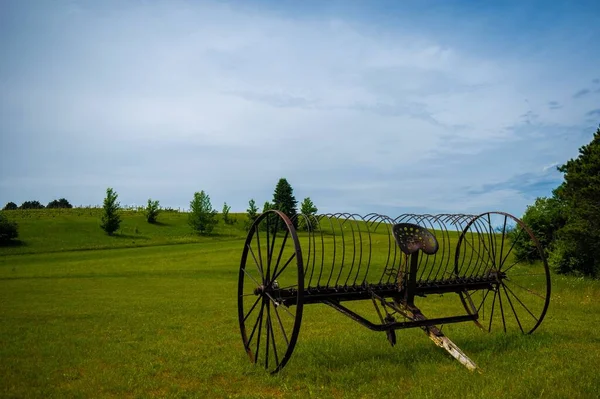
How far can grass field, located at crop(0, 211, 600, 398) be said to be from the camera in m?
7.63

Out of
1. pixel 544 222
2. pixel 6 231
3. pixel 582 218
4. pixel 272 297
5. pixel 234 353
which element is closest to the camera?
pixel 272 297

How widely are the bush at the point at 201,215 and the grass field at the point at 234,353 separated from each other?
164 feet

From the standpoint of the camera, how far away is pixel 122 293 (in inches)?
923

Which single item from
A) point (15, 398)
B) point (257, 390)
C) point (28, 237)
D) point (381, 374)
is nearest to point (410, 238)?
point (381, 374)

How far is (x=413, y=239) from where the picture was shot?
31.1 ft

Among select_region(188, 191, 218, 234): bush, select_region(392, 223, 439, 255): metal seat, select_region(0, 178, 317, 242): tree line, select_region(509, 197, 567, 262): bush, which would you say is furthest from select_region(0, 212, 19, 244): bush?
select_region(392, 223, 439, 255): metal seat

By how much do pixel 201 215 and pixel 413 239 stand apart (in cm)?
6698

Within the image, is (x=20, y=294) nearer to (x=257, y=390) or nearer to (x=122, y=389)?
(x=122, y=389)

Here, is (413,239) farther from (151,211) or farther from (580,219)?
(151,211)

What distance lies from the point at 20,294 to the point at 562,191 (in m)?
34.8

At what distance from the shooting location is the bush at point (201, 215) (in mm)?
73500

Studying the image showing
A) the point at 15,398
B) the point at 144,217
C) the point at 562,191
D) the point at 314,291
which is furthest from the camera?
the point at 144,217

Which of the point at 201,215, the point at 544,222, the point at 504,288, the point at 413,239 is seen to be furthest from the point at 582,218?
the point at 201,215

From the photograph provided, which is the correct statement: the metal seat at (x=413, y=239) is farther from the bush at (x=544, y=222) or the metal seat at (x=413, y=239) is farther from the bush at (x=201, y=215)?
the bush at (x=201, y=215)
